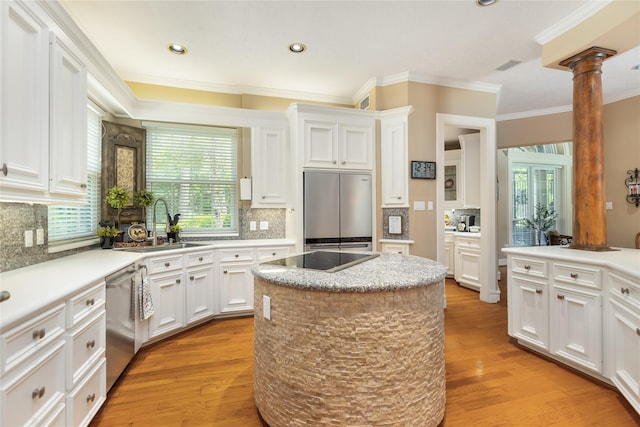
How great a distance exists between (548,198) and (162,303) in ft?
27.4

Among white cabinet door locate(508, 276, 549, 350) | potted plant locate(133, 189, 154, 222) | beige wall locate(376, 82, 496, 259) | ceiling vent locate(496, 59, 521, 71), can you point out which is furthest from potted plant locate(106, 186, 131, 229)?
ceiling vent locate(496, 59, 521, 71)

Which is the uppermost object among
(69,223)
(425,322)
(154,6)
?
(154,6)

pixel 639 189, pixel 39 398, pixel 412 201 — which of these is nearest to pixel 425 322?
pixel 39 398

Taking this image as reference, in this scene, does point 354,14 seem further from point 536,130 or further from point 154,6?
point 536,130

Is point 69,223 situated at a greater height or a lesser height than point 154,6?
lesser

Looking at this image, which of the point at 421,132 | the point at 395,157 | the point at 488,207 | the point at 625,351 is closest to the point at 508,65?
the point at 421,132

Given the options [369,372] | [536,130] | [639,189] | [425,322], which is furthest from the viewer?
[536,130]

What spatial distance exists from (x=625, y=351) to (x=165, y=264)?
3.62m

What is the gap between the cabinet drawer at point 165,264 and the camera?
2764 mm

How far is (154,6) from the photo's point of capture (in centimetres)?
251

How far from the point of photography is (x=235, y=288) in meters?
3.54

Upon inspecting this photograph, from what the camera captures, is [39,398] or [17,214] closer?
[39,398]

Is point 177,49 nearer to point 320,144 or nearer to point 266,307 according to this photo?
point 320,144

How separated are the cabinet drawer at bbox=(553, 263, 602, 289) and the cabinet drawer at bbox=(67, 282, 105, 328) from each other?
3321 mm
